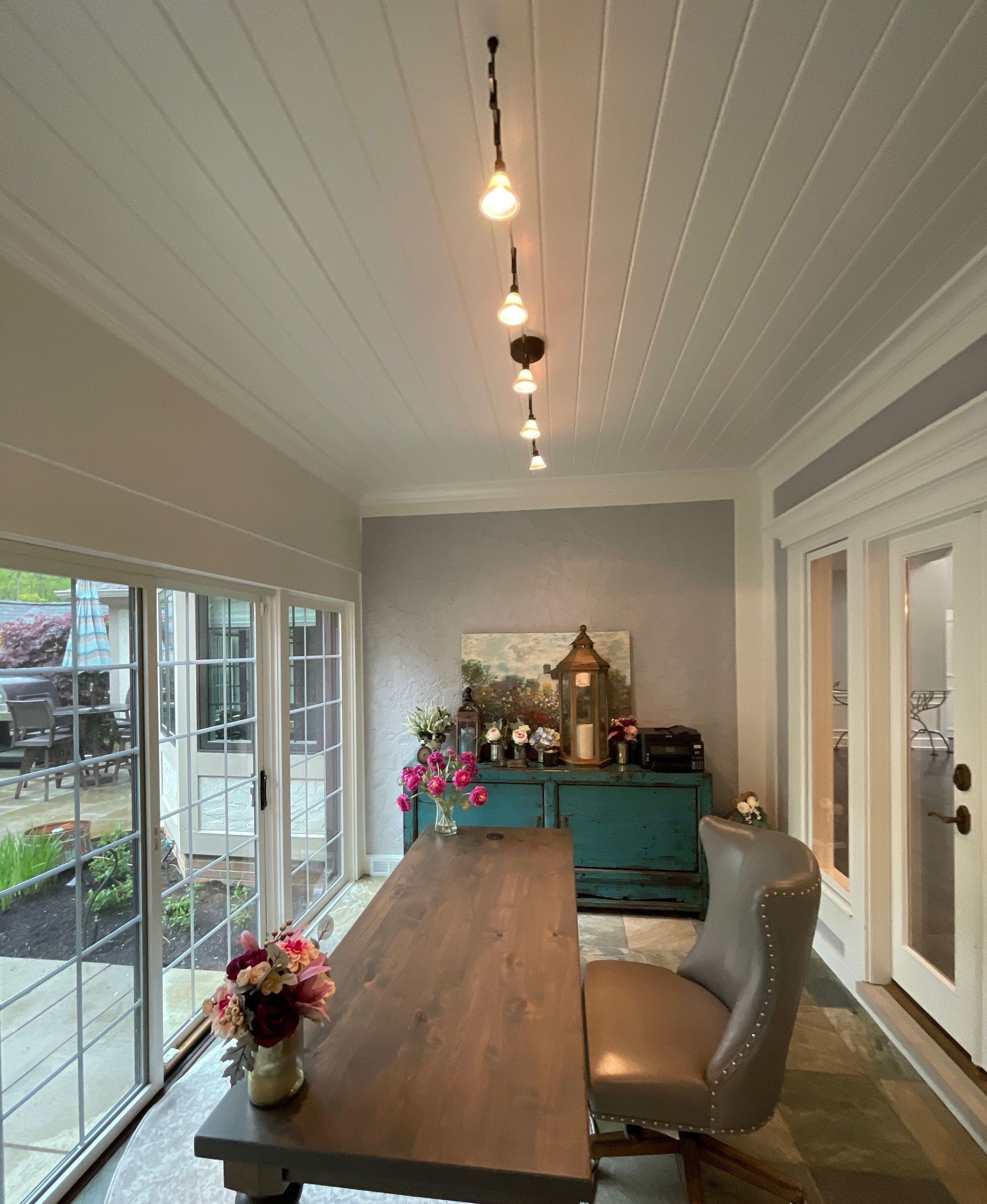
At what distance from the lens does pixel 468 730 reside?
384 centimetres

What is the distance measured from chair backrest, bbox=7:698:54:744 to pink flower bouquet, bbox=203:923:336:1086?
1.03 meters

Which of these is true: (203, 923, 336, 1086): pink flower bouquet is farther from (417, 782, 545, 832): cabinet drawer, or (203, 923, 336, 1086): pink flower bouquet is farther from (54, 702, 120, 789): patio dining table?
(417, 782, 545, 832): cabinet drawer

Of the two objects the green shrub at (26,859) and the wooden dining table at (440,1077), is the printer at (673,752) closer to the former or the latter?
the wooden dining table at (440,1077)

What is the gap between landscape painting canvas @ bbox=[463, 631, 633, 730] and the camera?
3928mm

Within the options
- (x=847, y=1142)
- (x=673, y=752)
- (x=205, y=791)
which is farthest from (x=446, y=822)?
(x=847, y=1142)

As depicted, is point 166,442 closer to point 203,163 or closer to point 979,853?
point 203,163

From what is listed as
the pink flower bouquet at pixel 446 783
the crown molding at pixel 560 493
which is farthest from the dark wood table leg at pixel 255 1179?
the crown molding at pixel 560 493

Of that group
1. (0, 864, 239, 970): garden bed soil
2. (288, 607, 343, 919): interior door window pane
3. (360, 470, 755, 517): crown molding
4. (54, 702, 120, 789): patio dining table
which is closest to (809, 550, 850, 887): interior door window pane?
(360, 470, 755, 517): crown molding

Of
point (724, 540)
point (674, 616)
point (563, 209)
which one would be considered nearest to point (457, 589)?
point (674, 616)

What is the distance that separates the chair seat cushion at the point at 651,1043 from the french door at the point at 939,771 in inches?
38.3

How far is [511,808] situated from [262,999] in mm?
2625

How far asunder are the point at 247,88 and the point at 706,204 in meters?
1.01

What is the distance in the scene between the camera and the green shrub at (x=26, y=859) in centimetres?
162

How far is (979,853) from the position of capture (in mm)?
1972
